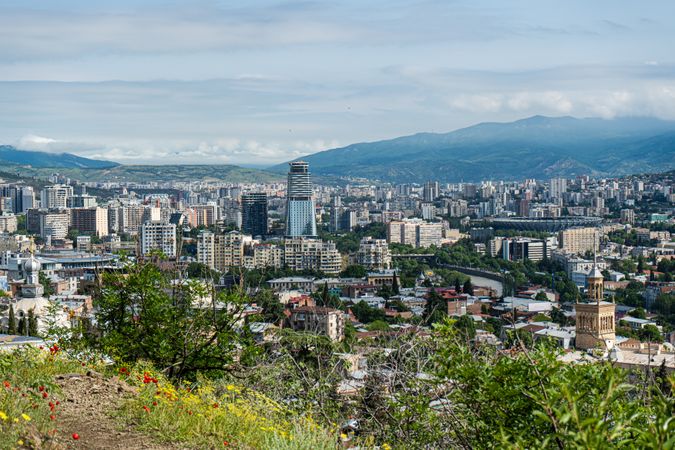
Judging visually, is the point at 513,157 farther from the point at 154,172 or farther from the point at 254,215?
the point at 254,215

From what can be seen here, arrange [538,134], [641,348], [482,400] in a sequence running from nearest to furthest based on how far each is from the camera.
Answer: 1. [482,400]
2. [641,348]
3. [538,134]

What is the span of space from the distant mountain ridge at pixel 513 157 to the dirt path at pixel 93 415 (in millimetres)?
115321

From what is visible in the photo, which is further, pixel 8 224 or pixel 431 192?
pixel 431 192

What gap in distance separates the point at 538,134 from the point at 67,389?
197800 mm

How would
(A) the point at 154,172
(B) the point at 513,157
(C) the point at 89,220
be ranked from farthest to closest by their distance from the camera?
(B) the point at 513,157 → (A) the point at 154,172 → (C) the point at 89,220

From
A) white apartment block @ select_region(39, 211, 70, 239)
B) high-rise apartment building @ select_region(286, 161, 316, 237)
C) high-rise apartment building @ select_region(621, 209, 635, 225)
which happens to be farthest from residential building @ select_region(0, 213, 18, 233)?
high-rise apartment building @ select_region(621, 209, 635, 225)

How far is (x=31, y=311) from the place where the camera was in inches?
381

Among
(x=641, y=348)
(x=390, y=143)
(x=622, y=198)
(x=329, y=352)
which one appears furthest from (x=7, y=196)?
(x=390, y=143)

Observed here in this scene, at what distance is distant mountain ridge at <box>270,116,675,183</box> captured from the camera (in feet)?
429

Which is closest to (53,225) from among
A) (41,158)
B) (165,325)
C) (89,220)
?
(89,220)

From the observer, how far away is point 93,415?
3080 millimetres

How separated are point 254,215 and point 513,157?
102110mm

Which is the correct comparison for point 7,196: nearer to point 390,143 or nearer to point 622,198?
point 622,198

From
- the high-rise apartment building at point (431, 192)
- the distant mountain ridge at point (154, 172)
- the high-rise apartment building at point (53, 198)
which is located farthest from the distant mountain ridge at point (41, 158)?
the high-rise apartment building at point (53, 198)
